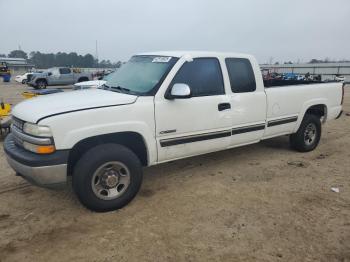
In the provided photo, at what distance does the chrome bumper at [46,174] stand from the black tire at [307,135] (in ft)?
14.5

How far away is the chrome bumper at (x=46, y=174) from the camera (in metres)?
3.23

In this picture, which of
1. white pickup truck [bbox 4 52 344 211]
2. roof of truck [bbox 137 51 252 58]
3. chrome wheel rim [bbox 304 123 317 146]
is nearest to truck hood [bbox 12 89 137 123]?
white pickup truck [bbox 4 52 344 211]

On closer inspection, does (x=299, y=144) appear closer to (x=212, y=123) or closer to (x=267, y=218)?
(x=212, y=123)

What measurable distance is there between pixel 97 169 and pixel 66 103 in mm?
824

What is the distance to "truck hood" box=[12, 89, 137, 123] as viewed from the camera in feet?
10.9

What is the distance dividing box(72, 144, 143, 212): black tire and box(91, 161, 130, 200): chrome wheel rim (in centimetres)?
3

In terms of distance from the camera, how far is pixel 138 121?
3.73m

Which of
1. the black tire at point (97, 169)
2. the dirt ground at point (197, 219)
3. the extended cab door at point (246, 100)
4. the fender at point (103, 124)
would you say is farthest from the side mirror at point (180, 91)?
the dirt ground at point (197, 219)

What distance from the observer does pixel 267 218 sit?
3.56 meters

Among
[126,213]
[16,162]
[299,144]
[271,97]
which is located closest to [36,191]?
[16,162]

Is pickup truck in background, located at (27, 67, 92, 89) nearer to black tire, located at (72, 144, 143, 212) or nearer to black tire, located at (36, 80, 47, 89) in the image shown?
black tire, located at (36, 80, 47, 89)

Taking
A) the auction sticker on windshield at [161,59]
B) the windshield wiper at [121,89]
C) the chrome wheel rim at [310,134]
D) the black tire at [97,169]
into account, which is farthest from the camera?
the chrome wheel rim at [310,134]

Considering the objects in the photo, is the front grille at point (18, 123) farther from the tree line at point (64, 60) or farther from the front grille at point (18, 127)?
the tree line at point (64, 60)

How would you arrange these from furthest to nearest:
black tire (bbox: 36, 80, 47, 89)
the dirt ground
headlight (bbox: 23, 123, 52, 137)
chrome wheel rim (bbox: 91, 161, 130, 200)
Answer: black tire (bbox: 36, 80, 47, 89), chrome wheel rim (bbox: 91, 161, 130, 200), headlight (bbox: 23, 123, 52, 137), the dirt ground
